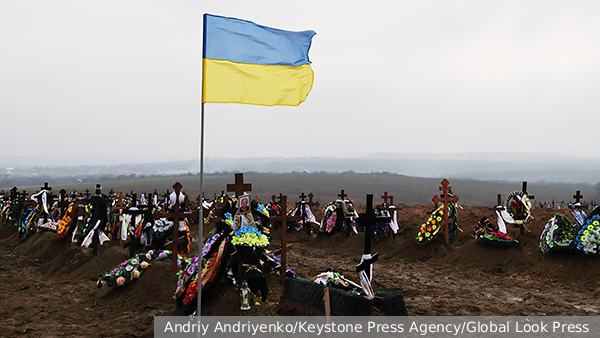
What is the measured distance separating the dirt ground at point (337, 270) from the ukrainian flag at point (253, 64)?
14.5 feet

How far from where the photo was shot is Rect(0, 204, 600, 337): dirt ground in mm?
9336

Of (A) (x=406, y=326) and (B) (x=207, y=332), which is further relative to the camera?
(A) (x=406, y=326)

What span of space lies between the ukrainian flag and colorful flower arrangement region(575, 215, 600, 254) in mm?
11557

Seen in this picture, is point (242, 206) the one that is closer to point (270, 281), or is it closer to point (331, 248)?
point (270, 281)

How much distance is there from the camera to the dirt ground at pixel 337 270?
9.34 metres

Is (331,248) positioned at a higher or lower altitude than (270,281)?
lower

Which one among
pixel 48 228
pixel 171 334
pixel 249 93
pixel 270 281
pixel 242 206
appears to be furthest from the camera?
pixel 48 228

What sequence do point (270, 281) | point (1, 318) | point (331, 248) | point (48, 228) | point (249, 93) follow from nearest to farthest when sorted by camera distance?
point (249, 93) → point (1, 318) → point (270, 281) → point (48, 228) → point (331, 248)

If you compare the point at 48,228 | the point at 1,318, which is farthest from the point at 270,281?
the point at 48,228

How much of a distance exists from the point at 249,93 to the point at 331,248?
1576 cm

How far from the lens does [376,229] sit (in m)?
21.4

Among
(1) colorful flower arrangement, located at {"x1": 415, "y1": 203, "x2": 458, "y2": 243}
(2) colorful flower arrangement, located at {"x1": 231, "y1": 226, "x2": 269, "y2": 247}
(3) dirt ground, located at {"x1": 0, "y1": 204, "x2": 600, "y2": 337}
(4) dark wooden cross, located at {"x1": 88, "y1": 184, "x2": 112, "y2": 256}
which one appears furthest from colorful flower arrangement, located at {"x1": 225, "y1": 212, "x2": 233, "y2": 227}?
(1) colorful flower arrangement, located at {"x1": 415, "y1": 203, "x2": 458, "y2": 243}

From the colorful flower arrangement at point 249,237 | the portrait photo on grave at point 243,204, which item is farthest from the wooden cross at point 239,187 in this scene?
the colorful flower arrangement at point 249,237

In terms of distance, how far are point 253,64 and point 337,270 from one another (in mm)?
9960
